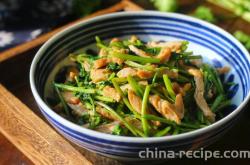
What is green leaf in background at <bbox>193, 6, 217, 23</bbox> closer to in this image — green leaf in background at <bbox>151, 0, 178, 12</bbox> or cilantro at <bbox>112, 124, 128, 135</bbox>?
green leaf in background at <bbox>151, 0, 178, 12</bbox>

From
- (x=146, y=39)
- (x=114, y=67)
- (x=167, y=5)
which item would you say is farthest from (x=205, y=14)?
(x=114, y=67)

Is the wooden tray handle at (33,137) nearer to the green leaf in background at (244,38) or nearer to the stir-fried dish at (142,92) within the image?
the stir-fried dish at (142,92)

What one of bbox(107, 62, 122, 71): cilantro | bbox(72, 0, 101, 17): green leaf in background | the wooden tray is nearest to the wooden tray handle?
the wooden tray

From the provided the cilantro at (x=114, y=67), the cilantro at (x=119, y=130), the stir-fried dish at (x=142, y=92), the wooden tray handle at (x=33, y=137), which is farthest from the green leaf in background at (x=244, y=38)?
the wooden tray handle at (x=33, y=137)

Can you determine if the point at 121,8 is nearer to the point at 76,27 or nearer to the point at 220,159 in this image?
the point at 76,27

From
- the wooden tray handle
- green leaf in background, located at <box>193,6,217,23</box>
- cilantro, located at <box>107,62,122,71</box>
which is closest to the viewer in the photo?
the wooden tray handle

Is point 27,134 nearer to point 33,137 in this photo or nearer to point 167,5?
point 33,137

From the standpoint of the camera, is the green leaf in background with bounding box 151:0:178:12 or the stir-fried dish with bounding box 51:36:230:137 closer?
the stir-fried dish with bounding box 51:36:230:137
